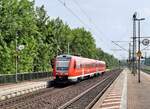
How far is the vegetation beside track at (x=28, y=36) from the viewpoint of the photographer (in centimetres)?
6625

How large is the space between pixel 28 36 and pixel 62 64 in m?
30.8

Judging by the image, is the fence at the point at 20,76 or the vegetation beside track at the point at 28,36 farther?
the vegetation beside track at the point at 28,36

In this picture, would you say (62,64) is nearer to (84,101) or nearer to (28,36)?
(84,101)

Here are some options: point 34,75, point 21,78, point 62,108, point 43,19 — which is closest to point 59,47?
point 43,19

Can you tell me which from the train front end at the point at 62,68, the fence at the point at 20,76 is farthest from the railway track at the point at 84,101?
the fence at the point at 20,76

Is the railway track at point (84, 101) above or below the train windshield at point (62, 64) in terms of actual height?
below

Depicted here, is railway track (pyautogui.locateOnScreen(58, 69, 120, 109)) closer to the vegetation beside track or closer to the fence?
the fence

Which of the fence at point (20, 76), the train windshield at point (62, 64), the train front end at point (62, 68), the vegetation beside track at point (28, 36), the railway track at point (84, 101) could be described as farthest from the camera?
the vegetation beside track at point (28, 36)

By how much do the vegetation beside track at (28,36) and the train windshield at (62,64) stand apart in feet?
14.6

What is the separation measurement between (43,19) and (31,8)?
913 centimetres

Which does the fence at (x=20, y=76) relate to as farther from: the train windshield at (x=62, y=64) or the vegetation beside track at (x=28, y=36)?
the train windshield at (x=62, y=64)

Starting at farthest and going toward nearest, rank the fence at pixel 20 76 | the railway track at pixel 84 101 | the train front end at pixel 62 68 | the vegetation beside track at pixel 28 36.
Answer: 1. the vegetation beside track at pixel 28 36
2. the train front end at pixel 62 68
3. the fence at pixel 20 76
4. the railway track at pixel 84 101

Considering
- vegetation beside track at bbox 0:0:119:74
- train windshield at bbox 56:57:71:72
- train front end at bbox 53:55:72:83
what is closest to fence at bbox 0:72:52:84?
vegetation beside track at bbox 0:0:119:74

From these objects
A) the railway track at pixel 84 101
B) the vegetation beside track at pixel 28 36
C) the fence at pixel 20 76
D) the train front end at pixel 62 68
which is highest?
the vegetation beside track at pixel 28 36
